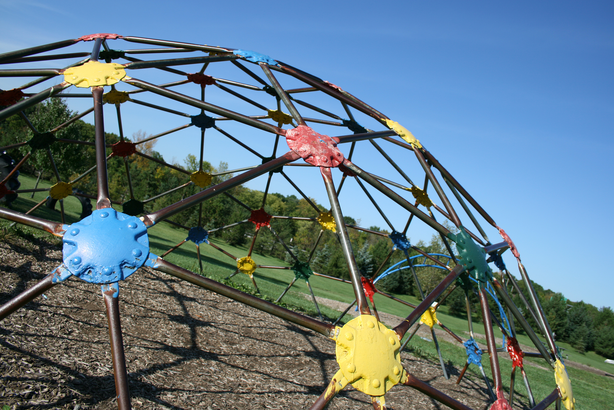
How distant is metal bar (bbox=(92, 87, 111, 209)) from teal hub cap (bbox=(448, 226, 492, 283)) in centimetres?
315

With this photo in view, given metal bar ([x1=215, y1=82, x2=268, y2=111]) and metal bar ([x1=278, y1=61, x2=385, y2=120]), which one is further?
metal bar ([x1=215, y1=82, x2=268, y2=111])

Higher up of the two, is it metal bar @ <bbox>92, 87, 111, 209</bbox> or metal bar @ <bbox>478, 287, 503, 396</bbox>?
metal bar @ <bbox>92, 87, 111, 209</bbox>

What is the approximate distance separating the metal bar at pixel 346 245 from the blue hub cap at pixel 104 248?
1.44 metres

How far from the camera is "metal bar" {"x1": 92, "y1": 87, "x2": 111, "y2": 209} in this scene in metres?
2.72

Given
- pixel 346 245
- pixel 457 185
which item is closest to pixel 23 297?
pixel 346 245

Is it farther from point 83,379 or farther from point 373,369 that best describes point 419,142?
point 83,379

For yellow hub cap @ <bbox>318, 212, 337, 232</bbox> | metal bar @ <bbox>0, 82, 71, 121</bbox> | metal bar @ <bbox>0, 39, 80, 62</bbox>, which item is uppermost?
metal bar @ <bbox>0, 39, 80, 62</bbox>

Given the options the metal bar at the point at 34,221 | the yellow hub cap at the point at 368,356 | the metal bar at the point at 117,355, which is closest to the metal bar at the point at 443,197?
the yellow hub cap at the point at 368,356

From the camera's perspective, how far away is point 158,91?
137 inches

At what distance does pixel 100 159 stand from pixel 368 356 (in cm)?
242

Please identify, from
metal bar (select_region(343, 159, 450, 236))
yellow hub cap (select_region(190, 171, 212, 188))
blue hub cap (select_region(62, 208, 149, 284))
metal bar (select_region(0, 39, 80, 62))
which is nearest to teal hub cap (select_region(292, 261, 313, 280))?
yellow hub cap (select_region(190, 171, 212, 188))

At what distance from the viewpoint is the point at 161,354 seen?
17.1 ft

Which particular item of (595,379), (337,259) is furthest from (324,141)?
(337,259)

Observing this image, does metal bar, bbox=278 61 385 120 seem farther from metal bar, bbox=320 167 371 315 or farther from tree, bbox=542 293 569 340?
tree, bbox=542 293 569 340
